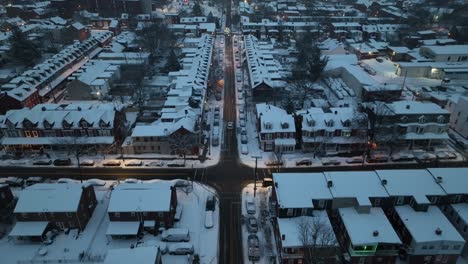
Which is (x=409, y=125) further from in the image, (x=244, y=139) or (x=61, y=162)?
(x=61, y=162)

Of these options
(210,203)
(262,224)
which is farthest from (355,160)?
(210,203)

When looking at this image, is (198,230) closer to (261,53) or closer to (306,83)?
(306,83)

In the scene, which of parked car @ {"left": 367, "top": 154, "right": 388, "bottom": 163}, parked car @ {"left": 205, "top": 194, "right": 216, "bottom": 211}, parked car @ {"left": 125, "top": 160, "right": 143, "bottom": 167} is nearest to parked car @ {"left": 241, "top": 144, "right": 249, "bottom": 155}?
parked car @ {"left": 205, "top": 194, "right": 216, "bottom": 211}

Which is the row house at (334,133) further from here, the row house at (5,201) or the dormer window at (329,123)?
the row house at (5,201)

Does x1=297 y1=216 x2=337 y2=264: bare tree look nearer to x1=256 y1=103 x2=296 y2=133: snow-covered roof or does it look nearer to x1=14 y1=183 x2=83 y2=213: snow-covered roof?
x1=256 y1=103 x2=296 y2=133: snow-covered roof

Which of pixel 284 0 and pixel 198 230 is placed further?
pixel 284 0

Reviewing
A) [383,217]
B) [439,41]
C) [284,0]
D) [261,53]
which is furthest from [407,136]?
[284,0]
